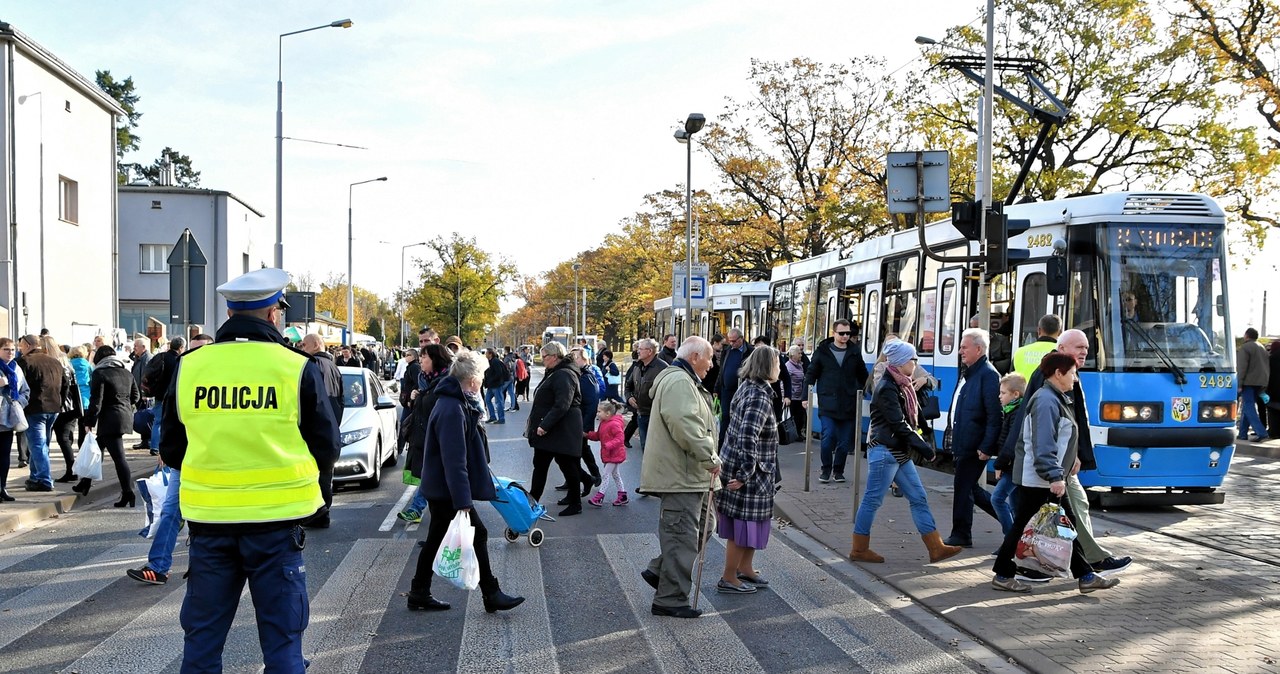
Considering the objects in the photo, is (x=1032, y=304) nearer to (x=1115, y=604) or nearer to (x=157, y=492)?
(x=1115, y=604)

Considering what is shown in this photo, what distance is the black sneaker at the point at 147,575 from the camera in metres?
7.14

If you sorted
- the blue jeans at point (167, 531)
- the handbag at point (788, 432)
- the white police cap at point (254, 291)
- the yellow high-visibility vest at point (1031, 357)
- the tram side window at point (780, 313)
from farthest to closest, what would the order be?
the tram side window at point (780, 313) < the handbag at point (788, 432) < the yellow high-visibility vest at point (1031, 357) < the blue jeans at point (167, 531) < the white police cap at point (254, 291)

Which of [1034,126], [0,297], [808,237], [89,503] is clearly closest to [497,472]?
[89,503]

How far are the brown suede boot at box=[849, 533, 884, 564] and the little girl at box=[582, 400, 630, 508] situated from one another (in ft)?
11.3

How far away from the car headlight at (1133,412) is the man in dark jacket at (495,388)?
12330 mm

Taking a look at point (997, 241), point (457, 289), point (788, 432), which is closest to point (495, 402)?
point (788, 432)

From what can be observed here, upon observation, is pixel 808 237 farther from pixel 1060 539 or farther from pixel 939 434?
pixel 1060 539

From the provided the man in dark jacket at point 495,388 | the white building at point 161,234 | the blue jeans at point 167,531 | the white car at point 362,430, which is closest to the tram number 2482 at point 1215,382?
the white car at point 362,430

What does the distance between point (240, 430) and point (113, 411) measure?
7579 mm

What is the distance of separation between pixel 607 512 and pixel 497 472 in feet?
11.2

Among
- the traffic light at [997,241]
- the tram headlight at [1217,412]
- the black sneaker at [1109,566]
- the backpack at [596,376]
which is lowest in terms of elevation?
the black sneaker at [1109,566]

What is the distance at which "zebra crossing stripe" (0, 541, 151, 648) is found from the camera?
20.1ft

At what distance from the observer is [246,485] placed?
390cm

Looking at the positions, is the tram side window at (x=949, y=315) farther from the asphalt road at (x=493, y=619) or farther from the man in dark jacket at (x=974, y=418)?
the asphalt road at (x=493, y=619)
